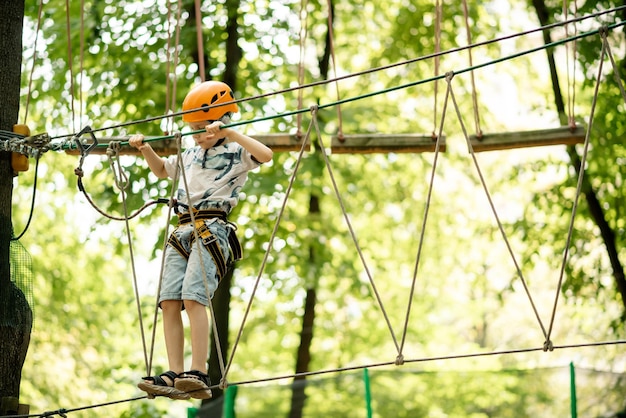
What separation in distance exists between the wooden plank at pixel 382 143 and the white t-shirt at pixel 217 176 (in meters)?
1.15

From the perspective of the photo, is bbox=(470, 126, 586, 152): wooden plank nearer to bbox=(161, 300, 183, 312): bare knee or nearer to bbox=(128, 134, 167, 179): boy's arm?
bbox=(128, 134, 167, 179): boy's arm


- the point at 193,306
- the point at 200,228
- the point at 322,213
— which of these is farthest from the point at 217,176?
the point at 322,213

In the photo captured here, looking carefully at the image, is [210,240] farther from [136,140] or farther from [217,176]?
[136,140]

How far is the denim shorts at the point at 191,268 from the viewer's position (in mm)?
3217

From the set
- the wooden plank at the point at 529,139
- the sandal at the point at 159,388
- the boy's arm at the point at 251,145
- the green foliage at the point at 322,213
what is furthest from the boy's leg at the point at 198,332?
the green foliage at the point at 322,213

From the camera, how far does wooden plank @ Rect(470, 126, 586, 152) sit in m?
4.35

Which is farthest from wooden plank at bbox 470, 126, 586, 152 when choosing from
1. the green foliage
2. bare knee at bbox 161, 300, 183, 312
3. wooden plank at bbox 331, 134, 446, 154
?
bare knee at bbox 161, 300, 183, 312

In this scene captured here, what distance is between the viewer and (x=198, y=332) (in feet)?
10.6

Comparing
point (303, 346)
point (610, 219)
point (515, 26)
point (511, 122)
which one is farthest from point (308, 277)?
point (511, 122)

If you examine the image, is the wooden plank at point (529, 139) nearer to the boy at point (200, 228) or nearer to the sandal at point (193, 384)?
the boy at point (200, 228)

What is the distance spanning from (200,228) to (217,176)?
0.20 m

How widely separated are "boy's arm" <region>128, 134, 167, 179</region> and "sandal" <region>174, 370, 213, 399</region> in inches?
30.1

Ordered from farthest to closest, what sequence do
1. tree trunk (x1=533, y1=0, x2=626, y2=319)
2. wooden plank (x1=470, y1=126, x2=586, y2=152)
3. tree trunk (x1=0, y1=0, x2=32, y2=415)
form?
1. tree trunk (x1=533, y1=0, x2=626, y2=319)
2. wooden plank (x1=470, y1=126, x2=586, y2=152)
3. tree trunk (x1=0, y1=0, x2=32, y2=415)

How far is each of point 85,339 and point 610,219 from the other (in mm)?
5559
